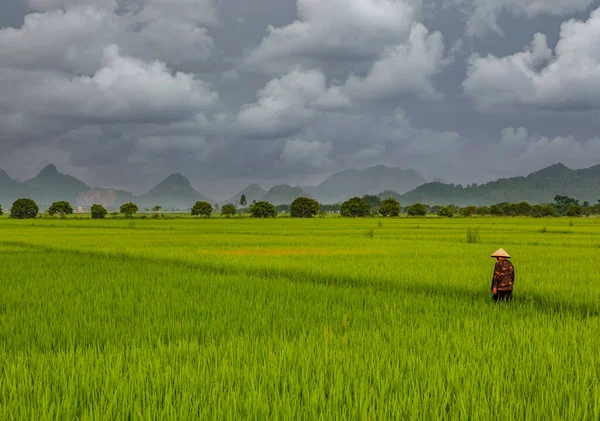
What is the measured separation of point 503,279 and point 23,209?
10078 centimetres

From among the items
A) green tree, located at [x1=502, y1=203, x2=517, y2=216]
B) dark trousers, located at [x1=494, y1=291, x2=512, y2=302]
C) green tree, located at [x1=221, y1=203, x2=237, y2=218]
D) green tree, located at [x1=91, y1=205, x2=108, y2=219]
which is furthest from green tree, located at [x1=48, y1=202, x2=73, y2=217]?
green tree, located at [x1=502, y1=203, x2=517, y2=216]

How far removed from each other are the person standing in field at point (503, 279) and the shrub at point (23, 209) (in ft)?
326

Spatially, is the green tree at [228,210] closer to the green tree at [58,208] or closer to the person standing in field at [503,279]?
the green tree at [58,208]

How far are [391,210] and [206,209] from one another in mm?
44086

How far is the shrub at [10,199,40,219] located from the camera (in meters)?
86.0

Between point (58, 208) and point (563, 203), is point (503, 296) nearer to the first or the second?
point (58, 208)

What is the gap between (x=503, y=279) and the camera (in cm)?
670

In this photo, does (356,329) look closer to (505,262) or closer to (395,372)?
(395,372)

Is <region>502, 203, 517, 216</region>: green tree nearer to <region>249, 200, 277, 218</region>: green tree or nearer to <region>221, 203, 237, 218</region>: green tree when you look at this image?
<region>249, 200, 277, 218</region>: green tree

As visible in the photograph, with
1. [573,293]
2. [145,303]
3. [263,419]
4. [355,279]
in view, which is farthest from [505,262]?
[145,303]

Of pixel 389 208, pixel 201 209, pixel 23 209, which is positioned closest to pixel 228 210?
pixel 201 209

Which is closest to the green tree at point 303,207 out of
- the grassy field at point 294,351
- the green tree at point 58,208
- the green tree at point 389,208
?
the green tree at point 389,208

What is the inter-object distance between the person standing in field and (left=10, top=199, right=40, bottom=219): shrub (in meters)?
99.3

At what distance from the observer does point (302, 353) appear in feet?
12.7
